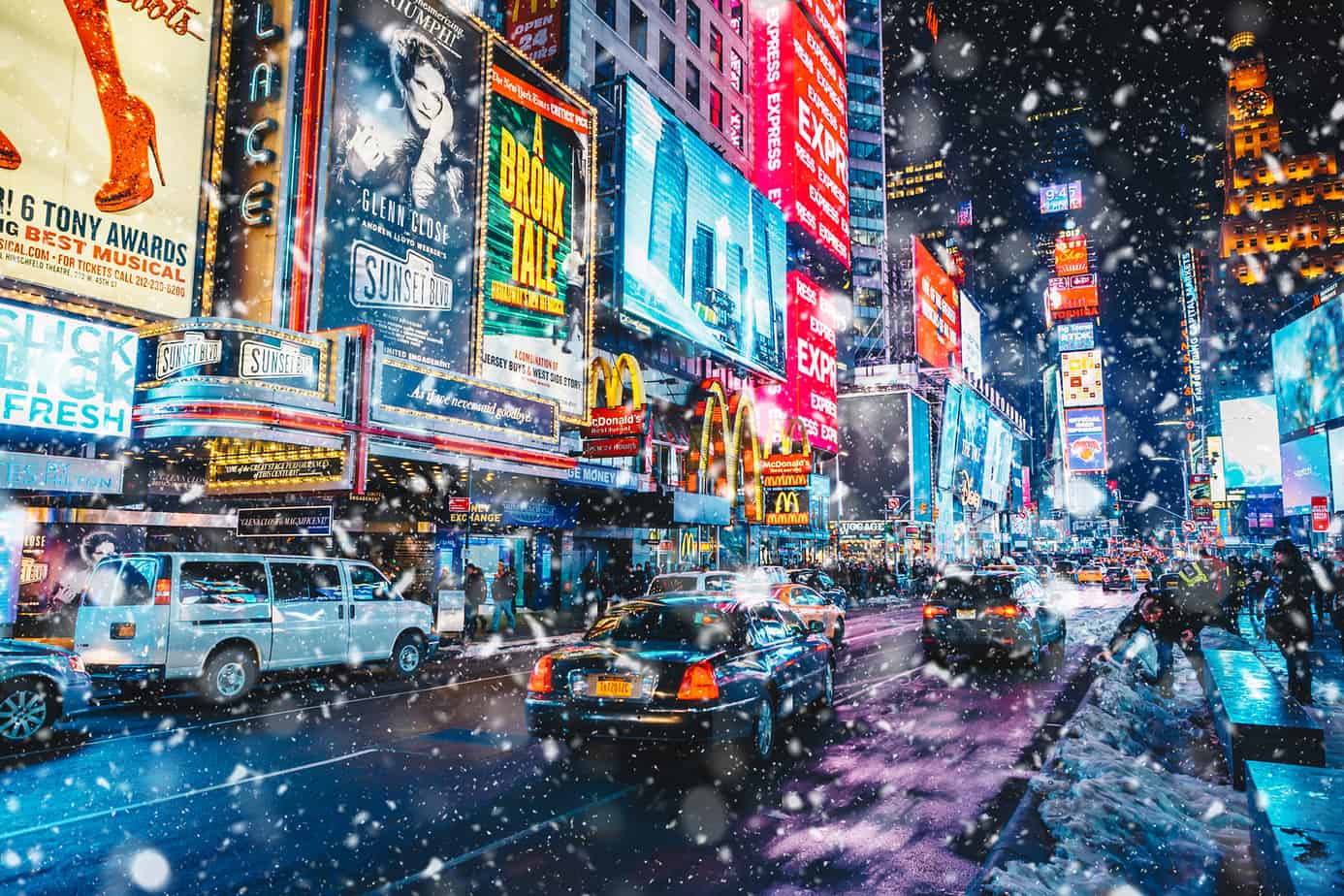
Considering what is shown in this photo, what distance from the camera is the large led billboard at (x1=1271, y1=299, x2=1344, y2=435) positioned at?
39859 mm

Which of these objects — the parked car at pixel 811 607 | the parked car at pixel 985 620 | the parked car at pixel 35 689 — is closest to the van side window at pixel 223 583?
the parked car at pixel 35 689

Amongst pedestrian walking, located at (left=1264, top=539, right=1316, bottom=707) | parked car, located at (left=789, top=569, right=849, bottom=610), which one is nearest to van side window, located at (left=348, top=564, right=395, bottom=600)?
pedestrian walking, located at (left=1264, top=539, right=1316, bottom=707)

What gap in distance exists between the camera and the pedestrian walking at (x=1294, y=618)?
9898 mm

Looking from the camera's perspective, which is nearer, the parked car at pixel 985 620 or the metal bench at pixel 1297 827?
the metal bench at pixel 1297 827

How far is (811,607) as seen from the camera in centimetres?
1777

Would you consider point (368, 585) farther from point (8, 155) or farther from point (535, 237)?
point (535, 237)

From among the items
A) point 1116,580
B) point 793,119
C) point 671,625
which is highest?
point 793,119

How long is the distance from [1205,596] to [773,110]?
1660 inches

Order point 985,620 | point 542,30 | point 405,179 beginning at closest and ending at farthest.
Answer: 1. point 985,620
2. point 405,179
3. point 542,30

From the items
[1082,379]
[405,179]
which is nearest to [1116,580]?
[405,179]

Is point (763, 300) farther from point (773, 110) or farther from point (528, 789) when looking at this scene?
point (528, 789)

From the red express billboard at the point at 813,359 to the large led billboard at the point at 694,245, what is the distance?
6511 mm

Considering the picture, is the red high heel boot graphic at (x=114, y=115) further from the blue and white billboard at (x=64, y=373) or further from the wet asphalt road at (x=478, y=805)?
the wet asphalt road at (x=478, y=805)

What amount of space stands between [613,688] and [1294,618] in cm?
809
